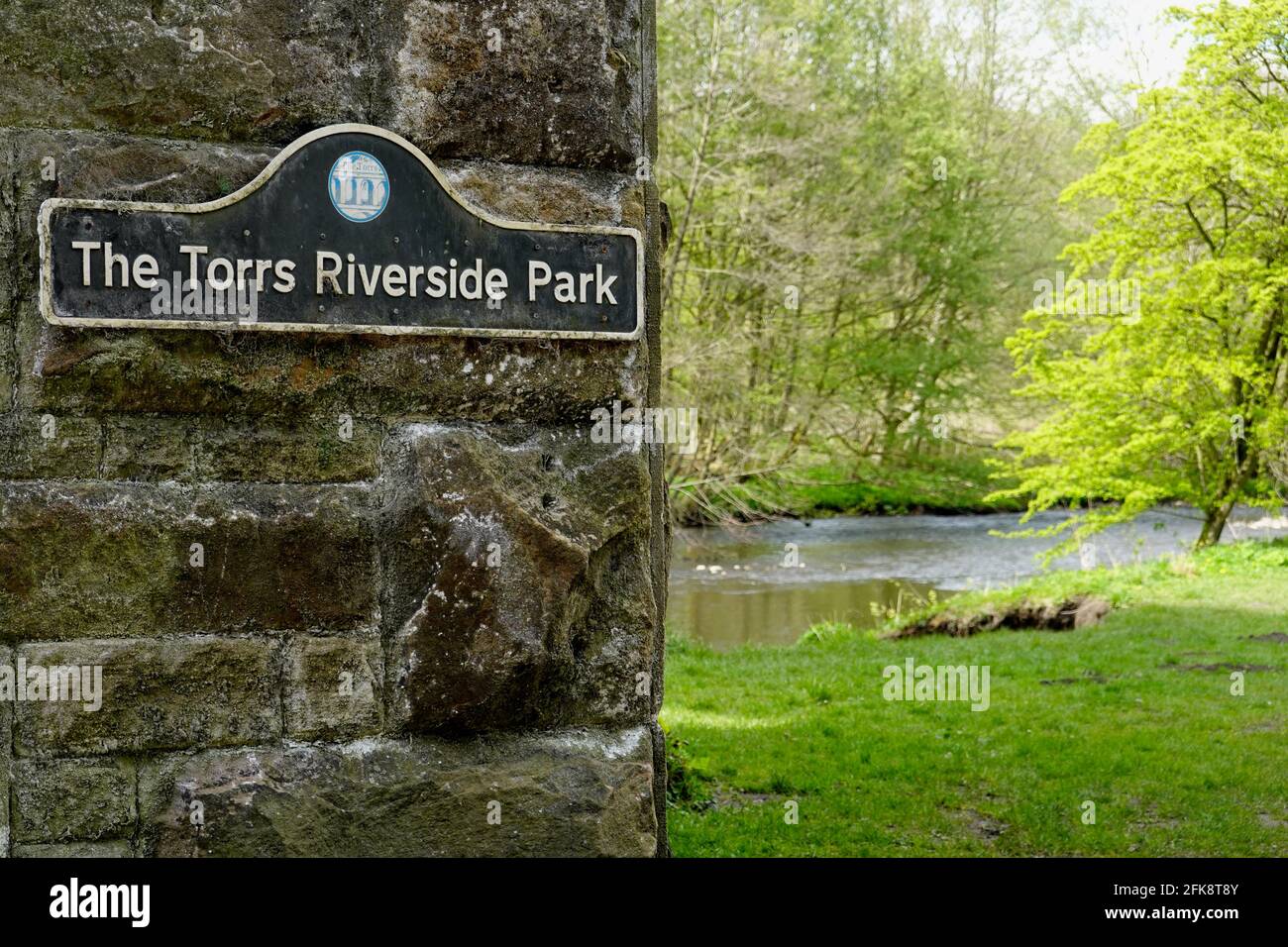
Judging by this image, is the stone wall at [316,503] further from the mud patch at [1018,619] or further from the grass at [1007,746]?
the mud patch at [1018,619]

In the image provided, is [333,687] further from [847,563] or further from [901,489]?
[901,489]

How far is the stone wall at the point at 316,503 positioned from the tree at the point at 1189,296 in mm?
14845

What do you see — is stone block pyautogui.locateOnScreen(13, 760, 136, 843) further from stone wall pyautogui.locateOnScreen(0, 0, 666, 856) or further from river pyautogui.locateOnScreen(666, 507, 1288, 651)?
river pyautogui.locateOnScreen(666, 507, 1288, 651)

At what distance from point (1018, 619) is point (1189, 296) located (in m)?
5.73

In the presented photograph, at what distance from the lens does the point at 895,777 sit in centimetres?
675

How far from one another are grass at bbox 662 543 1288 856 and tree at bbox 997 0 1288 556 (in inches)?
176

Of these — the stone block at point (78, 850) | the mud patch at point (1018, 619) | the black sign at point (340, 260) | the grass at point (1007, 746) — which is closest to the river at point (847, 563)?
the mud patch at point (1018, 619)

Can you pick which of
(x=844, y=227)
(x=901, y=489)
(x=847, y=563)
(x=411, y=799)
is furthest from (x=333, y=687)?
(x=901, y=489)

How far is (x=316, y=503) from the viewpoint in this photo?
2.65m

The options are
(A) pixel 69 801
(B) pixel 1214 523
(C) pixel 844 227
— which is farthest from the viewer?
(C) pixel 844 227

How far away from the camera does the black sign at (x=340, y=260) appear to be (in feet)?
8.30

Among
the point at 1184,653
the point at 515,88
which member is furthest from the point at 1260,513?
the point at 515,88

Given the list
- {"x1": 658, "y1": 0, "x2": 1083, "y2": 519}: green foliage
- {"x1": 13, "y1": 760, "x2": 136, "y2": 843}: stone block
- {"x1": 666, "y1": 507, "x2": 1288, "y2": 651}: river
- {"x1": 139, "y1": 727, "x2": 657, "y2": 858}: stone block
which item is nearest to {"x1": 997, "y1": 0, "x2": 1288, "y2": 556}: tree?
{"x1": 666, "y1": 507, "x2": 1288, "y2": 651}: river

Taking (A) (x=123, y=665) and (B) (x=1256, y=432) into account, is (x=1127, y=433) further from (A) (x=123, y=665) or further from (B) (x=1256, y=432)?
(A) (x=123, y=665)
